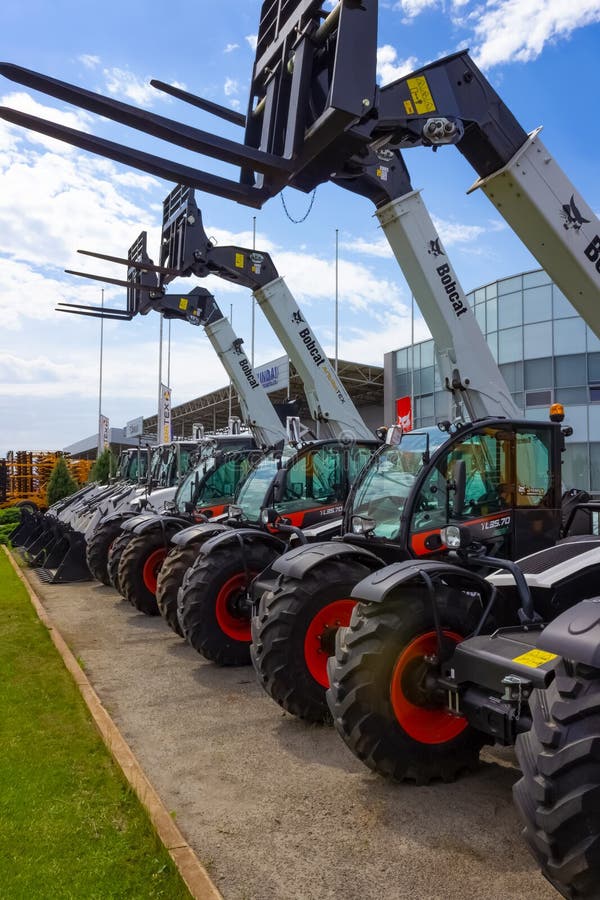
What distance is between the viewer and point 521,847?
3.76 meters

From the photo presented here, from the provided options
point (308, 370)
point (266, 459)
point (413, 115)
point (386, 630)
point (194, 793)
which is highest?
point (413, 115)

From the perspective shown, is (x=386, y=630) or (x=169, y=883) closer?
(x=169, y=883)

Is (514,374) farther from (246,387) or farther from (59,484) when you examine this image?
(59,484)

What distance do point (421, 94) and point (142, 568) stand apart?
22.5 feet

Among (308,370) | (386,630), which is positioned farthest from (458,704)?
(308,370)

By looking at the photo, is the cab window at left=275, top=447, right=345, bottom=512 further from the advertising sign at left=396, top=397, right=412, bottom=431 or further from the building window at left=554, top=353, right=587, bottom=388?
the building window at left=554, top=353, right=587, bottom=388

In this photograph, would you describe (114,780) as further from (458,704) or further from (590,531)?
(590,531)

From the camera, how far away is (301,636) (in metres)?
5.49

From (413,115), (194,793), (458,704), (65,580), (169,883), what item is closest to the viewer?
(169,883)

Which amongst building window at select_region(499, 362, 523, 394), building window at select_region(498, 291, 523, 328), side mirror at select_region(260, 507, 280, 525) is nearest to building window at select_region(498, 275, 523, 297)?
building window at select_region(498, 291, 523, 328)

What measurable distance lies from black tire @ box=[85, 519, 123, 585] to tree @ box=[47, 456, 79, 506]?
15.9m

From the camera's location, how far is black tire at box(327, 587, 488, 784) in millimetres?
4270

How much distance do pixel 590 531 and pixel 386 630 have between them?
4540 millimetres

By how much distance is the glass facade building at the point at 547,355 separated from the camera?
24.1 metres
